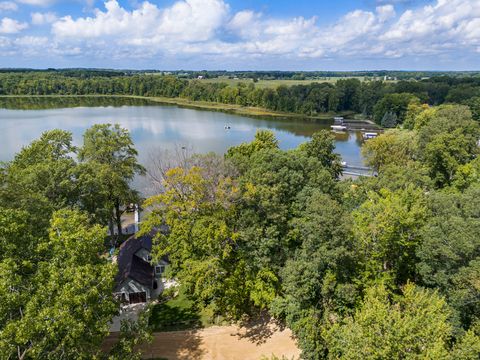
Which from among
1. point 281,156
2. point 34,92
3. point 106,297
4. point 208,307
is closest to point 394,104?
point 281,156

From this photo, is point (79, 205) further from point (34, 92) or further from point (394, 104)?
point (34, 92)

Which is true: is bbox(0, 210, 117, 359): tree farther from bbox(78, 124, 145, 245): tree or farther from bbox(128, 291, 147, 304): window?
bbox(78, 124, 145, 245): tree

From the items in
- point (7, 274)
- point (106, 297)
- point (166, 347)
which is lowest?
point (166, 347)

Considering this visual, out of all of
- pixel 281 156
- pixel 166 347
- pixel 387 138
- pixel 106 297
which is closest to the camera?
pixel 106 297

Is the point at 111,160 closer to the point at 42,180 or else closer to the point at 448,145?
the point at 42,180

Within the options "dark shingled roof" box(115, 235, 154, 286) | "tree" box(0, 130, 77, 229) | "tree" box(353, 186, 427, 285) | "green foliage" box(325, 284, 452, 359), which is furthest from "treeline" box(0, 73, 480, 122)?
"tree" box(0, 130, 77, 229)

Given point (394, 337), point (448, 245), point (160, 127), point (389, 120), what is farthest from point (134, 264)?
point (389, 120)
